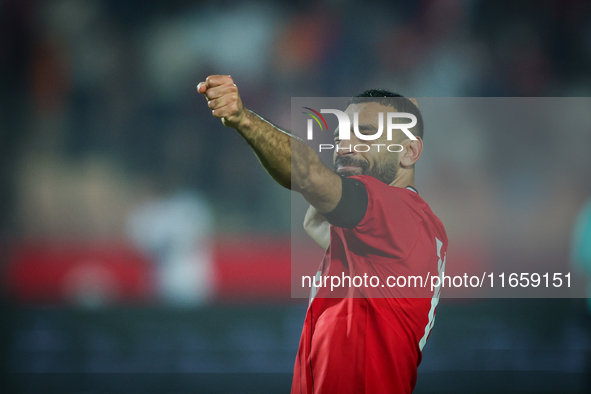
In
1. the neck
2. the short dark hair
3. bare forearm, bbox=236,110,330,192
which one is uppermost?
the short dark hair

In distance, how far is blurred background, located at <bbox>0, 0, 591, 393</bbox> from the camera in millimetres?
2318

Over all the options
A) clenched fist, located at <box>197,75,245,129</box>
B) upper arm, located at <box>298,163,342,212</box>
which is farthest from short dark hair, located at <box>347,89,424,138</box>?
clenched fist, located at <box>197,75,245,129</box>

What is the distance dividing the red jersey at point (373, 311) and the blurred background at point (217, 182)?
121 centimetres

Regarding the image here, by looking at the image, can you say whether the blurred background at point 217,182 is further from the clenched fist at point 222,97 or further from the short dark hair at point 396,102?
the clenched fist at point 222,97

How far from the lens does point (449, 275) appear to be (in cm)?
228

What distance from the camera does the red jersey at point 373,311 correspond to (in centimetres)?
108

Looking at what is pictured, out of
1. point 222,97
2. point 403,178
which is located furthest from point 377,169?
point 222,97

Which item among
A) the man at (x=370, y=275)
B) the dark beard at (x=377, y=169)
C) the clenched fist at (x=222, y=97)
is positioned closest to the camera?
the clenched fist at (x=222, y=97)

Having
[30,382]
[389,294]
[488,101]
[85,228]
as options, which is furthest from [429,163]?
[30,382]

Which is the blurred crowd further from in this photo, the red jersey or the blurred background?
the red jersey

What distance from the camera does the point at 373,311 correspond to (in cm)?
111

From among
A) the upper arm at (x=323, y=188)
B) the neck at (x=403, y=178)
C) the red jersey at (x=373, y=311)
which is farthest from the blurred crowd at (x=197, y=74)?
the upper arm at (x=323, y=188)

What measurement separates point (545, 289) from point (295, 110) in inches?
70.2

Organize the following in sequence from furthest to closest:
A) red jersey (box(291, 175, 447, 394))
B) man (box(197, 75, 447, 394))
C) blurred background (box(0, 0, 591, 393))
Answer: blurred background (box(0, 0, 591, 393)), red jersey (box(291, 175, 447, 394)), man (box(197, 75, 447, 394))
